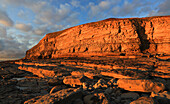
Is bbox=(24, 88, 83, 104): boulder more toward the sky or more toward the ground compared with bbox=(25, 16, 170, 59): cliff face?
more toward the ground

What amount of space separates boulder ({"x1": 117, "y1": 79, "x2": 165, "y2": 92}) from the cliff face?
21108 millimetres

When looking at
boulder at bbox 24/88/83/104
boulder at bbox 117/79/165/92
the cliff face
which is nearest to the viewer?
boulder at bbox 24/88/83/104

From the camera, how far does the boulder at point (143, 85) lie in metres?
3.86

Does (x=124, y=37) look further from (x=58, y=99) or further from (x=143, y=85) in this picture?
(x=58, y=99)

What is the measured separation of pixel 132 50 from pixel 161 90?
891 inches

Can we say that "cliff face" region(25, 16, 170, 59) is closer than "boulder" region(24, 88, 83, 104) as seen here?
No

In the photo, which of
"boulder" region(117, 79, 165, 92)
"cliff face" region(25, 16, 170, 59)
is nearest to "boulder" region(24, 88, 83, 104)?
"boulder" region(117, 79, 165, 92)

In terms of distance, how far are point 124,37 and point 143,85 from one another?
1004 inches

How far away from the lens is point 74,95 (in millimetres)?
3111

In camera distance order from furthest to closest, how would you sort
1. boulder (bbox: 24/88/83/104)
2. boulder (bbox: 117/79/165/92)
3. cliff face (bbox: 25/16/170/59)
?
cliff face (bbox: 25/16/170/59), boulder (bbox: 117/79/165/92), boulder (bbox: 24/88/83/104)

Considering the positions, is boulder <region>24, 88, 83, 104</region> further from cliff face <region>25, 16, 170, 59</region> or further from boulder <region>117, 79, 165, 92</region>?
cliff face <region>25, 16, 170, 59</region>

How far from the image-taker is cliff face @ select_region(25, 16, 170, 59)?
24.2 metres

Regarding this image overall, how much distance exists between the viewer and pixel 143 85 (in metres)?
3.96

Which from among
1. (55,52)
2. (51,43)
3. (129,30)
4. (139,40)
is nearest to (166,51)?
(139,40)
